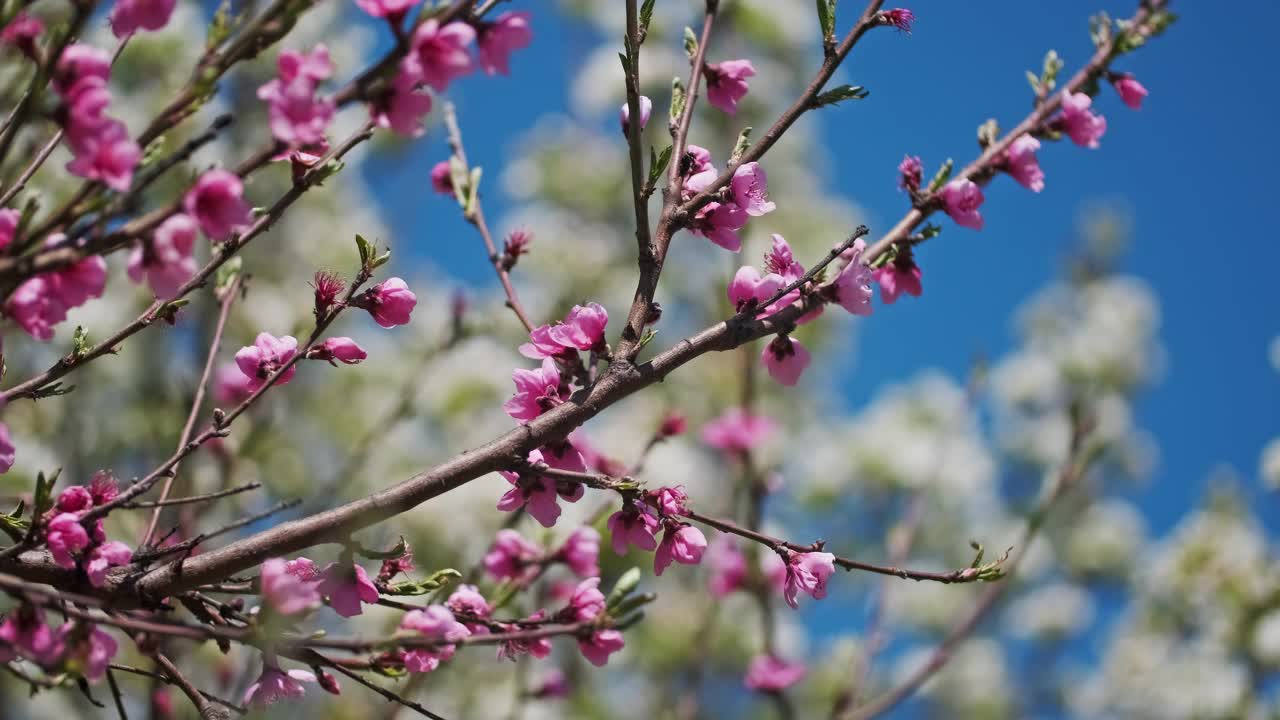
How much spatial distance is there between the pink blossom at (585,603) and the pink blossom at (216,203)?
68cm

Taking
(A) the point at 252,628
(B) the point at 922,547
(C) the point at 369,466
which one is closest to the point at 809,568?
(A) the point at 252,628

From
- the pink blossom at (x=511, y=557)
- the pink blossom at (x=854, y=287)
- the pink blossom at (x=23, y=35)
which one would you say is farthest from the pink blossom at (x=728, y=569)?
the pink blossom at (x=23, y=35)

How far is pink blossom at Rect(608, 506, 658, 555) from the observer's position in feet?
5.10

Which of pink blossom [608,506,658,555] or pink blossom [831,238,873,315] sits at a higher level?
pink blossom [831,238,873,315]

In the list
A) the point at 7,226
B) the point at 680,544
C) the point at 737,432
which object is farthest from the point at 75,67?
the point at 737,432

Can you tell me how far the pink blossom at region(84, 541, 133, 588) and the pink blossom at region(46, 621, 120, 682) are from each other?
130mm

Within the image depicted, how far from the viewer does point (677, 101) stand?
1.67 metres

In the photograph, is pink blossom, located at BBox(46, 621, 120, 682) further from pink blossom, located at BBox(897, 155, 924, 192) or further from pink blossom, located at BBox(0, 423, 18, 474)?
pink blossom, located at BBox(897, 155, 924, 192)

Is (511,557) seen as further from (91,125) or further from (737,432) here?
(737,432)

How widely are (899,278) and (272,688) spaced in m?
1.12

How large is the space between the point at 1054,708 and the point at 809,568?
1194 centimetres

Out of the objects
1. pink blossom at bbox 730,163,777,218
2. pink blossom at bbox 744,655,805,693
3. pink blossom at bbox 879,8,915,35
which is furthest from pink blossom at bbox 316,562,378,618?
pink blossom at bbox 744,655,805,693

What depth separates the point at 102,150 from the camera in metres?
1.08

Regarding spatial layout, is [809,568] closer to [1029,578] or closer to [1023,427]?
[1029,578]
